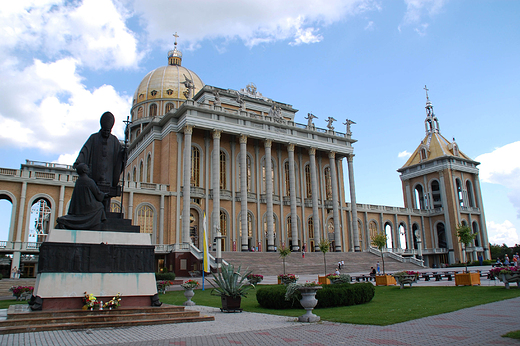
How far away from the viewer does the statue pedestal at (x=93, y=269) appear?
34.2 feet

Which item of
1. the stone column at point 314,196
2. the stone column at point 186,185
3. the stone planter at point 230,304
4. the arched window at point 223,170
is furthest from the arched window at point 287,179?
the stone planter at point 230,304

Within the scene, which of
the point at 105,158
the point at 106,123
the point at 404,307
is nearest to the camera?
the point at 105,158

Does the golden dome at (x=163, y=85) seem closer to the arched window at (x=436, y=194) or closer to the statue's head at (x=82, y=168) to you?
the arched window at (x=436, y=194)

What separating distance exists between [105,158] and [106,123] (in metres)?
1.09

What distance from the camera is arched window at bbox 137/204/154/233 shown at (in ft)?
129

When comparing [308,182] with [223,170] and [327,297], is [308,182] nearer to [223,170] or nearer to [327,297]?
[223,170]

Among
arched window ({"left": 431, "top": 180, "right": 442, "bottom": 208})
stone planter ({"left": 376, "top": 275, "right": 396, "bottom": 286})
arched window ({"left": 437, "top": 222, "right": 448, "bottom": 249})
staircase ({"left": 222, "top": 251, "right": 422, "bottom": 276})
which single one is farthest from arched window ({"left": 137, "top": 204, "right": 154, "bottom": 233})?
arched window ({"left": 437, "top": 222, "right": 448, "bottom": 249})

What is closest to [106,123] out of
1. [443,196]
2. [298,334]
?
[298,334]

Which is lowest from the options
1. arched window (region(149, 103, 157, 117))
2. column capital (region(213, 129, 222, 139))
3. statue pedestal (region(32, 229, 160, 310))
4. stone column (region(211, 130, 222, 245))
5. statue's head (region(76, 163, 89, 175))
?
statue pedestal (region(32, 229, 160, 310))

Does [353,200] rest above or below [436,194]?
below

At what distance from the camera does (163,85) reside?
63531 mm

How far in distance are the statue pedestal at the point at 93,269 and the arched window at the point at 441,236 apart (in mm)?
60471

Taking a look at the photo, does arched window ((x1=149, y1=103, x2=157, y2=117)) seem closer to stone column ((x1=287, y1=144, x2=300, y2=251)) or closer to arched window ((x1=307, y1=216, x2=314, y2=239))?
stone column ((x1=287, y1=144, x2=300, y2=251))

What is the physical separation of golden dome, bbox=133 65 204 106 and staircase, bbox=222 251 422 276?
31786 mm
